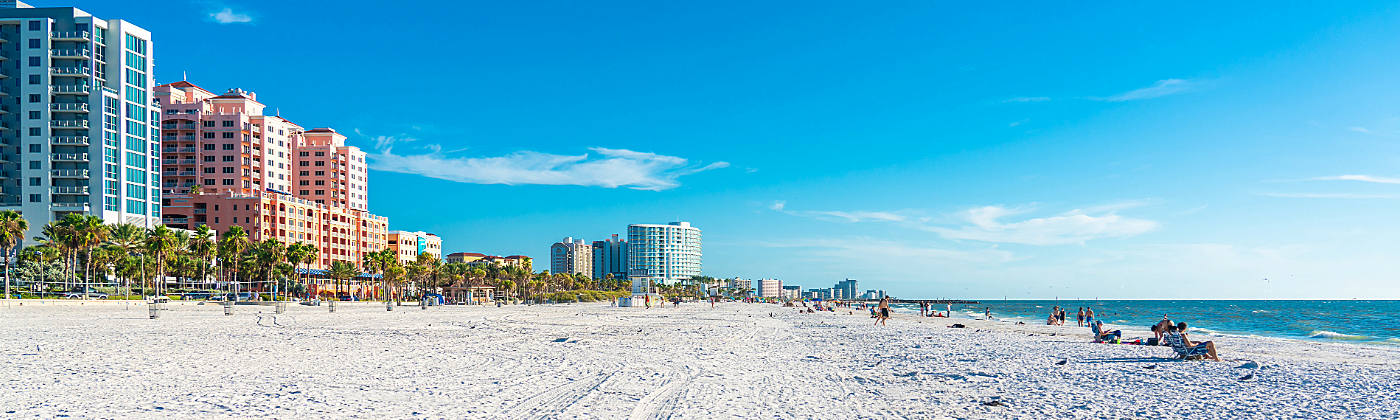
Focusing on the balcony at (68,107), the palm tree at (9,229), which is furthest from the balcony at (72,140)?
the palm tree at (9,229)

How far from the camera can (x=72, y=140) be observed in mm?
84250

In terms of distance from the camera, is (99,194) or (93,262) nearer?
(93,262)

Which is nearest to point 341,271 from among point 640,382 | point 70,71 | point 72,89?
point 72,89

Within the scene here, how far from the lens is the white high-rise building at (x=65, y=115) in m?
82.7

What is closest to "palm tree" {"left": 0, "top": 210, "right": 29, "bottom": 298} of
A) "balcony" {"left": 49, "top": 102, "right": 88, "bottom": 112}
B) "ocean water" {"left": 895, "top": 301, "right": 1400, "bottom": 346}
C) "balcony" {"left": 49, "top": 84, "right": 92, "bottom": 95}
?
"balcony" {"left": 49, "top": 102, "right": 88, "bottom": 112}

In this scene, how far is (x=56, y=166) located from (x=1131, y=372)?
100 m

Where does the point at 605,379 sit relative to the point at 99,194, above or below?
below

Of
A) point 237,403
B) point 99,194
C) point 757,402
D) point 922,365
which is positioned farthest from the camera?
point 99,194

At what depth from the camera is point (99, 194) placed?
270 feet

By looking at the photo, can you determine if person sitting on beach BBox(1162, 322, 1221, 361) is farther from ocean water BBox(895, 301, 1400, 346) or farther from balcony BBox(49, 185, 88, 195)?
balcony BBox(49, 185, 88, 195)

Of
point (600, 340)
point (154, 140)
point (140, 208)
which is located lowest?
point (600, 340)

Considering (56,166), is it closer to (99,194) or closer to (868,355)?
(99,194)

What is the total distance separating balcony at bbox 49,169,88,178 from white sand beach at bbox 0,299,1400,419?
78.5 meters

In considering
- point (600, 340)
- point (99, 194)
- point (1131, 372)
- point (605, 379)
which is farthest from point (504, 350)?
point (99, 194)
